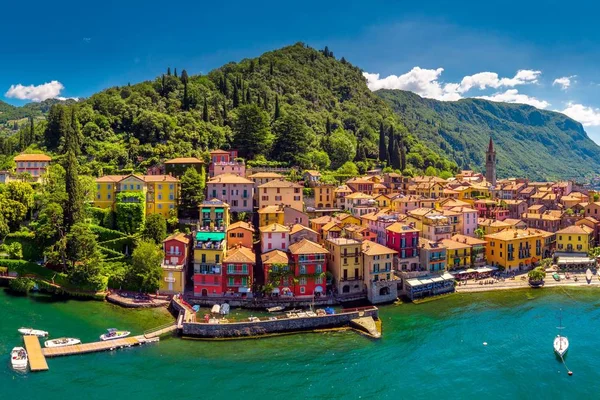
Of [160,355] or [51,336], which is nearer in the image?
[160,355]

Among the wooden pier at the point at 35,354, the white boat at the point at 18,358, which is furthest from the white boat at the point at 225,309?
the white boat at the point at 18,358

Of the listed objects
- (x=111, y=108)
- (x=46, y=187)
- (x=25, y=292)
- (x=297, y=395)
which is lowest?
(x=297, y=395)

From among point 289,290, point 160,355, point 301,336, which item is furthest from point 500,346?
point 160,355

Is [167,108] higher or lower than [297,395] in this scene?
higher

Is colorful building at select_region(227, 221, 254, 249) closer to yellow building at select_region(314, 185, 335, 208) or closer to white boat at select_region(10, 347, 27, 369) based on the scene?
yellow building at select_region(314, 185, 335, 208)

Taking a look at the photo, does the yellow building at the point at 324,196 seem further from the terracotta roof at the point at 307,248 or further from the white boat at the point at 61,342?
the white boat at the point at 61,342

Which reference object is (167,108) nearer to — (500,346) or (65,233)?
(65,233)
